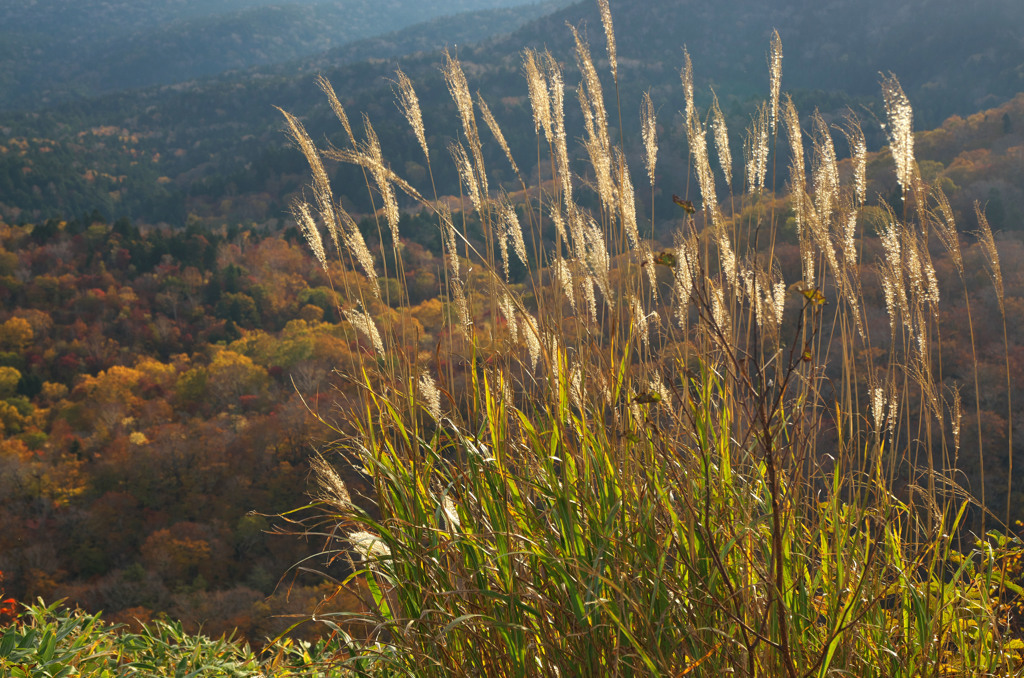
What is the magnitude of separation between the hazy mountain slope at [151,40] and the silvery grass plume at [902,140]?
613 ft

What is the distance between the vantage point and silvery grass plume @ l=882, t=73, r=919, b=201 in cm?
160

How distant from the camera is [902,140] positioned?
1626mm

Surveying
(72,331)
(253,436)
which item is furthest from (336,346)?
(72,331)

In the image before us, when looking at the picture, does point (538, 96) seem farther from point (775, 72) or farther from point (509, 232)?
point (775, 72)

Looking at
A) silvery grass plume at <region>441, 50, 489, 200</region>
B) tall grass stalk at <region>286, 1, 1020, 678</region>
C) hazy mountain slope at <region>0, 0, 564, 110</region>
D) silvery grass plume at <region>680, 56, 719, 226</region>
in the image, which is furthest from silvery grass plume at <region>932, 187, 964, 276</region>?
hazy mountain slope at <region>0, 0, 564, 110</region>

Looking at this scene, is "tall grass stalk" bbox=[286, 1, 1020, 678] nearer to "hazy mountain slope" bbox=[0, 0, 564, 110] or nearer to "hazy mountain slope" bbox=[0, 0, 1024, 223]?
"hazy mountain slope" bbox=[0, 0, 1024, 223]

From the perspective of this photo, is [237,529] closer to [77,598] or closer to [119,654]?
[77,598]

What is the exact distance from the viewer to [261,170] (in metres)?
77.7

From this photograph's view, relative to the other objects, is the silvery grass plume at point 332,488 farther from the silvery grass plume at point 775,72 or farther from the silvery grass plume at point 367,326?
the silvery grass plume at point 775,72

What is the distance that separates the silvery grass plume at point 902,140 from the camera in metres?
1.60

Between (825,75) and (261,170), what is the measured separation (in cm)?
7333

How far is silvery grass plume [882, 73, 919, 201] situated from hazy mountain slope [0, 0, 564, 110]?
7358 inches

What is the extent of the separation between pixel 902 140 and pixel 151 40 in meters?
219

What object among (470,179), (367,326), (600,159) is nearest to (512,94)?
(470,179)
